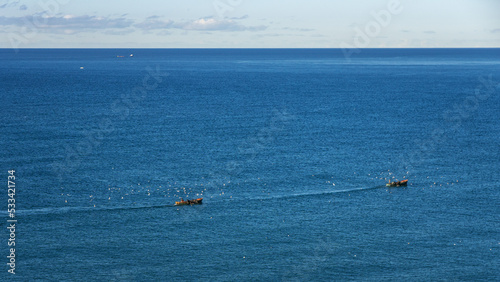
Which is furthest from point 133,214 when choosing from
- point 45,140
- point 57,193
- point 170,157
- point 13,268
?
point 45,140

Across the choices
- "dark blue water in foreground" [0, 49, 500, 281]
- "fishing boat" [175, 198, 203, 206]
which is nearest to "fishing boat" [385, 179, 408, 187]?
"dark blue water in foreground" [0, 49, 500, 281]

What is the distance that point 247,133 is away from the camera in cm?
16338

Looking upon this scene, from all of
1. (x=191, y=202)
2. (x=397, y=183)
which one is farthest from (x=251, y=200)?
(x=397, y=183)

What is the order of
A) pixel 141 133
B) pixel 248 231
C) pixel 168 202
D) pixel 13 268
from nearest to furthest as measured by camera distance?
1. pixel 13 268
2. pixel 248 231
3. pixel 168 202
4. pixel 141 133

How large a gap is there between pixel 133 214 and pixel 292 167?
4099 cm

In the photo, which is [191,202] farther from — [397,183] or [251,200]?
[397,183]

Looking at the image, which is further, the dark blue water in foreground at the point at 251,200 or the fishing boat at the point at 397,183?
the fishing boat at the point at 397,183

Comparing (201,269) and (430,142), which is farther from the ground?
(430,142)

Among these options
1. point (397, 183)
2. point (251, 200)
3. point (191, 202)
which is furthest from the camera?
point (397, 183)

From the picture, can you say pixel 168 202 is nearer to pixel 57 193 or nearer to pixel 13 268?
pixel 57 193

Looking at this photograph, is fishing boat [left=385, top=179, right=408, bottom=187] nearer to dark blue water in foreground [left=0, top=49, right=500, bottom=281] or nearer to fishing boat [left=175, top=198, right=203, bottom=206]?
dark blue water in foreground [left=0, top=49, right=500, bottom=281]

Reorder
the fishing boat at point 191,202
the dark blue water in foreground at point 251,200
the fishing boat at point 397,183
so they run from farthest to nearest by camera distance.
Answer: the fishing boat at point 397,183 → the fishing boat at point 191,202 → the dark blue water in foreground at point 251,200

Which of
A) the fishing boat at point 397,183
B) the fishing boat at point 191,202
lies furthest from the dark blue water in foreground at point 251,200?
the fishing boat at point 397,183

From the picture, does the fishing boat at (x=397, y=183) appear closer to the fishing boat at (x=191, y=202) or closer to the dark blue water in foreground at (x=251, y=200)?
the dark blue water in foreground at (x=251, y=200)
